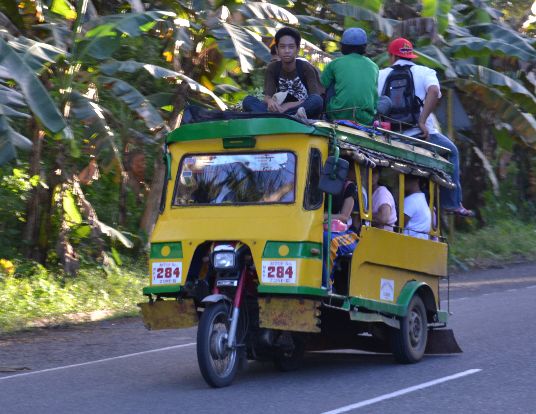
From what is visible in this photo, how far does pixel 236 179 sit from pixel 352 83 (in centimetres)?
163

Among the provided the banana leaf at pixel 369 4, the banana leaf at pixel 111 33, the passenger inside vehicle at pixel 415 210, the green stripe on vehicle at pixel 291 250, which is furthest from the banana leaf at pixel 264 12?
the green stripe on vehicle at pixel 291 250

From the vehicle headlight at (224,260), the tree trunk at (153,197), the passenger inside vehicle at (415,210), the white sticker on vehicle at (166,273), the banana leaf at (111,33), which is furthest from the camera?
the tree trunk at (153,197)

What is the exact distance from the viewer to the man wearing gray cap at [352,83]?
32.5 feet

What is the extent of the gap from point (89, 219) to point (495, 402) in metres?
8.65

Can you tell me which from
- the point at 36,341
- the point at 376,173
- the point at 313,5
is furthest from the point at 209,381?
the point at 313,5

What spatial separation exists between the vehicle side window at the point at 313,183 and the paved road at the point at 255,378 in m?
1.53

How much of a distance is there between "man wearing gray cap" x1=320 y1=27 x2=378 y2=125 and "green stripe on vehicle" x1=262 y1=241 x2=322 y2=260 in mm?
1781

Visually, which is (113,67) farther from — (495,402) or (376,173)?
(495,402)


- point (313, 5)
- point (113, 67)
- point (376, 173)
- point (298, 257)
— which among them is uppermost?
point (313, 5)

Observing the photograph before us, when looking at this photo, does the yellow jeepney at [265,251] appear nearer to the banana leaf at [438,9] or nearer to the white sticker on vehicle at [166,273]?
the white sticker on vehicle at [166,273]

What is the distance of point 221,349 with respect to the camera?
8391mm

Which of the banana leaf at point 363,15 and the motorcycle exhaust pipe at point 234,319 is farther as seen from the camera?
the banana leaf at point 363,15

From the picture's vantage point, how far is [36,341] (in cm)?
1186

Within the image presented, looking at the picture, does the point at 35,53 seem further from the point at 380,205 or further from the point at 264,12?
the point at 380,205
